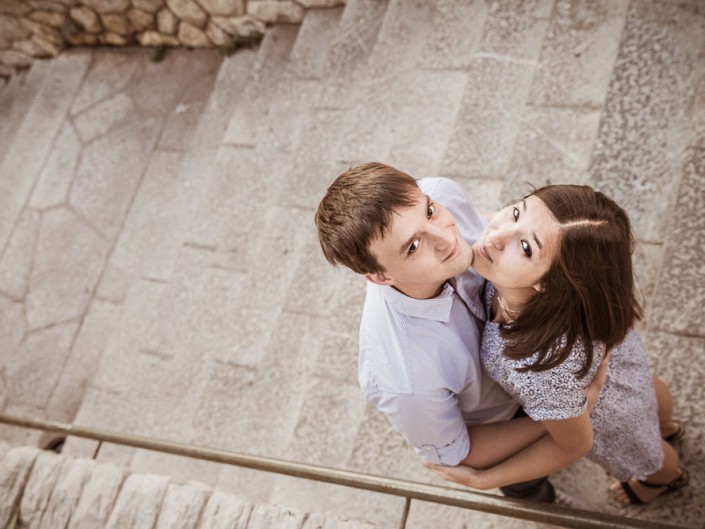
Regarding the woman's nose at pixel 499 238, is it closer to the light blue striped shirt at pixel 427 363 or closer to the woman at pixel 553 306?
the woman at pixel 553 306

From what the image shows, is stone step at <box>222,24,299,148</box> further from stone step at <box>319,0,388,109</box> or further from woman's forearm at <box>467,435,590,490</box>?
woman's forearm at <box>467,435,590,490</box>

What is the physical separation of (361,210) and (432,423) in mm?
572

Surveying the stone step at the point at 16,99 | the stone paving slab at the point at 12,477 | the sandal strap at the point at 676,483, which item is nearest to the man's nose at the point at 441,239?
the sandal strap at the point at 676,483

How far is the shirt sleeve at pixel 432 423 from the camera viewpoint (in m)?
1.43

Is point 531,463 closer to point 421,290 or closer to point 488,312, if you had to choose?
point 488,312

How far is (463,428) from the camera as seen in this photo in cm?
157

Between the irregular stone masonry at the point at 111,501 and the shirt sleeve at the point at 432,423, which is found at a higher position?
the shirt sleeve at the point at 432,423

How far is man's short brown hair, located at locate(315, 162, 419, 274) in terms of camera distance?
4.64 feet

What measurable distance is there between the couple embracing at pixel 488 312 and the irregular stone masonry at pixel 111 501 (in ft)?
1.64

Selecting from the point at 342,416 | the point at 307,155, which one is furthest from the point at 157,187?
the point at 342,416

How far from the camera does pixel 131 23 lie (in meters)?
4.67

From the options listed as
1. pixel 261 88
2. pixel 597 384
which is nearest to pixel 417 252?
pixel 597 384

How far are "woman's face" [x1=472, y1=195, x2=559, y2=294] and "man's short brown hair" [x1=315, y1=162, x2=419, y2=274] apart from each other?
229 mm

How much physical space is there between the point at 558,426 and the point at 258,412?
1676mm
